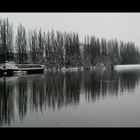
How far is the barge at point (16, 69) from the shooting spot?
2873 centimetres

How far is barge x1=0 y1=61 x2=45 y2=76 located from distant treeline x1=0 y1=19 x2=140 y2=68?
2.46 metres

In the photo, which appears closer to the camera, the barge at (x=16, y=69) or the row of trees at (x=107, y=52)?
the barge at (x=16, y=69)

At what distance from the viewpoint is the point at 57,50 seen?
139ft

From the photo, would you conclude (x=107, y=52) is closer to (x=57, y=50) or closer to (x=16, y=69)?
(x=57, y=50)

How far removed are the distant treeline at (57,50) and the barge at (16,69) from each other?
246 cm

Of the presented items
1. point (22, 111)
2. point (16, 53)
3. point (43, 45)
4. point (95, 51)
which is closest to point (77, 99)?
point (22, 111)

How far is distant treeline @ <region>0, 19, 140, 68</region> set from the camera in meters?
34.4

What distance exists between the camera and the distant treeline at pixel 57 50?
34406mm

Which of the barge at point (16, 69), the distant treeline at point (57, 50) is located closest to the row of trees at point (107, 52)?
the distant treeline at point (57, 50)

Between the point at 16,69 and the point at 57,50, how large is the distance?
13.1 metres

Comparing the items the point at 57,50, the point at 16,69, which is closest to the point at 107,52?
the point at 57,50

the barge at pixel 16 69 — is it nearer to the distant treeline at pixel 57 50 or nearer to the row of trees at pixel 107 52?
the distant treeline at pixel 57 50
